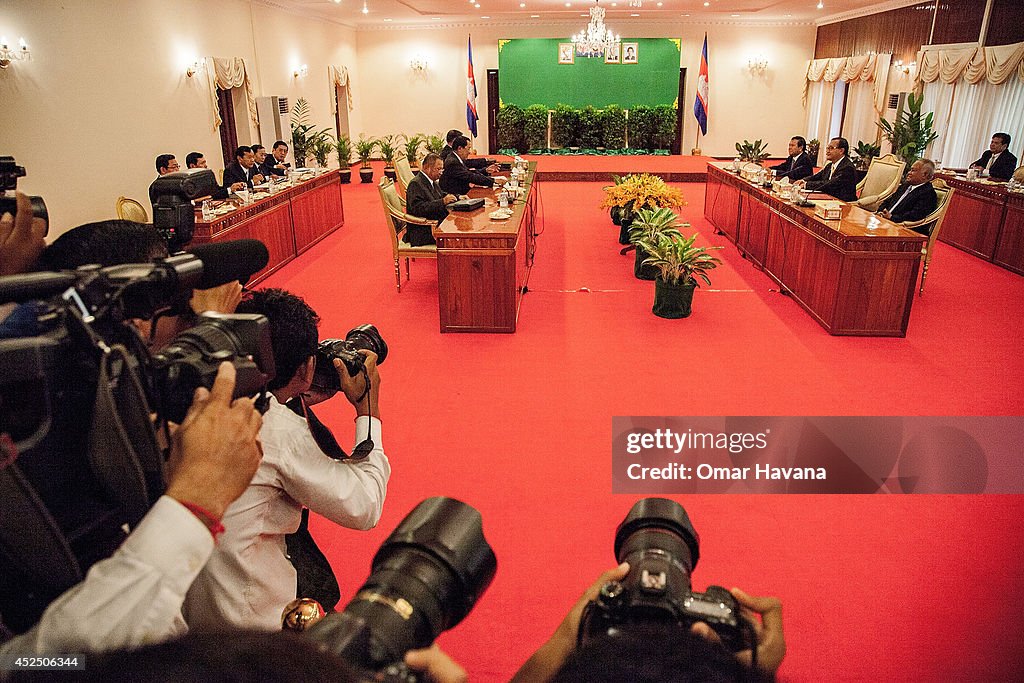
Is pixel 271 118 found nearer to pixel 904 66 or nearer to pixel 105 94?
pixel 105 94

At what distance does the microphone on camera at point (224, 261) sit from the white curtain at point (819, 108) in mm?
15527

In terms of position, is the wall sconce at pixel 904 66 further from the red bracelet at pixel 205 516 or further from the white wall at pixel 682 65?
the red bracelet at pixel 205 516

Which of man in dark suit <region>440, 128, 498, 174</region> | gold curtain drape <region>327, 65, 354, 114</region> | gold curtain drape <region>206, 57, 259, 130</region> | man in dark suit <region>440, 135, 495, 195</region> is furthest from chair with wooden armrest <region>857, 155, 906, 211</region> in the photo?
gold curtain drape <region>327, 65, 354, 114</region>

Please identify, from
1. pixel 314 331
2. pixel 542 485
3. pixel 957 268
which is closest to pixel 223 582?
pixel 314 331

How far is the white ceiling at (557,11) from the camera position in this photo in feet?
38.1

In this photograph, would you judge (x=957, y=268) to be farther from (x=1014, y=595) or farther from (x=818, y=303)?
(x=1014, y=595)

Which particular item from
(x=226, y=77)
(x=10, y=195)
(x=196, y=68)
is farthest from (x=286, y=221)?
(x=10, y=195)

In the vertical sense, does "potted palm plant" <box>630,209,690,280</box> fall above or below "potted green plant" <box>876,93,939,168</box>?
below

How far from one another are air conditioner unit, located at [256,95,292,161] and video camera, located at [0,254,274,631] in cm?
1045

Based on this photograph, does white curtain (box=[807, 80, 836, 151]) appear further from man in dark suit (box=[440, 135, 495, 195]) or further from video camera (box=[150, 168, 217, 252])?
video camera (box=[150, 168, 217, 252])

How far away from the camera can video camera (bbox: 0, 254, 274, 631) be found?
0.71 meters

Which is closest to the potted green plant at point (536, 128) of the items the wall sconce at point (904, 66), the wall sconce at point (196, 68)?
the wall sconce at point (904, 66)

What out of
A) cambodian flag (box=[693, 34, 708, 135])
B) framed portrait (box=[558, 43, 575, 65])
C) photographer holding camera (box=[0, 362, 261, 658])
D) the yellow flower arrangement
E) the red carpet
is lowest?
the red carpet

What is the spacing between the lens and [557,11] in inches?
520
